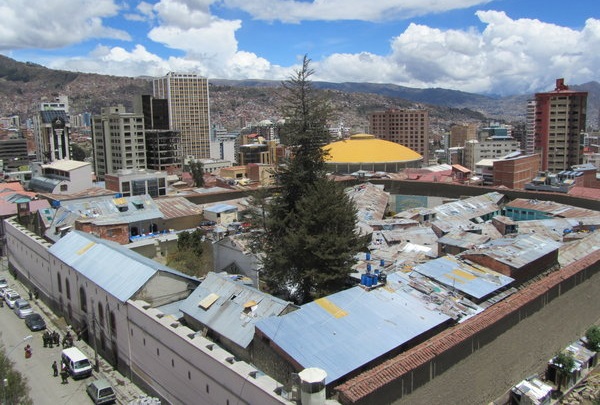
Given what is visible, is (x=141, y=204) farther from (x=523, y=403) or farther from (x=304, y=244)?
(x=523, y=403)

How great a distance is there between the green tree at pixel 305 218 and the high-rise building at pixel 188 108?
90.7 metres

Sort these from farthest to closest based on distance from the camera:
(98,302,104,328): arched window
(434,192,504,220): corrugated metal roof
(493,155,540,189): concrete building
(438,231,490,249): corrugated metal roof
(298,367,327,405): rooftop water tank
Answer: (493,155,540,189): concrete building < (434,192,504,220): corrugated metal roof < (438,231,490,249): corrugated metal roof < (98,302,104,328): arched window < (298,367,327,405): rooftop water tank

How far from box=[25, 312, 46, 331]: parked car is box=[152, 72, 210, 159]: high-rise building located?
3471 inches

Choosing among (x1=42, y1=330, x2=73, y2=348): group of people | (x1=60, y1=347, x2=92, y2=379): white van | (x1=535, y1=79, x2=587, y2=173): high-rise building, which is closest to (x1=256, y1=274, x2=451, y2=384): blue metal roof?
(x1=60, y1=347, x2=92, y2=379): white van

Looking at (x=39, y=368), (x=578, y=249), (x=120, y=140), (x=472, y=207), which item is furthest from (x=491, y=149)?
(x=39, y=368)

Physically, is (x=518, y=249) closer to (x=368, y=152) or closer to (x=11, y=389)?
(x=11, y=389)

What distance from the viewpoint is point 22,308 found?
22.6 m

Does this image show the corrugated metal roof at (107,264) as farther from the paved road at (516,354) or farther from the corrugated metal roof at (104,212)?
the paved road at (516,354)

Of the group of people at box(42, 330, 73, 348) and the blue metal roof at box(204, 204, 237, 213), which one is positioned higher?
the blue metal roof at box(204, 204, 237, 213)

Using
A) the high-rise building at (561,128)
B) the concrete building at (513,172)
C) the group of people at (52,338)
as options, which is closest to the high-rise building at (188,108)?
the high-rise building at (561,128)

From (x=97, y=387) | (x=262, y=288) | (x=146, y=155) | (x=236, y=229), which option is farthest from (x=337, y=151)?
(x=97, y=387)

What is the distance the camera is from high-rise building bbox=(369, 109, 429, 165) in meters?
105

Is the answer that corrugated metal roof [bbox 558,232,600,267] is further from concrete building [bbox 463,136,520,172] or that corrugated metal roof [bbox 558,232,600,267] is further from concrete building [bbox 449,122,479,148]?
concrete building [bbox 449,122,479,148]

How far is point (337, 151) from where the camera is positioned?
60.8 m
